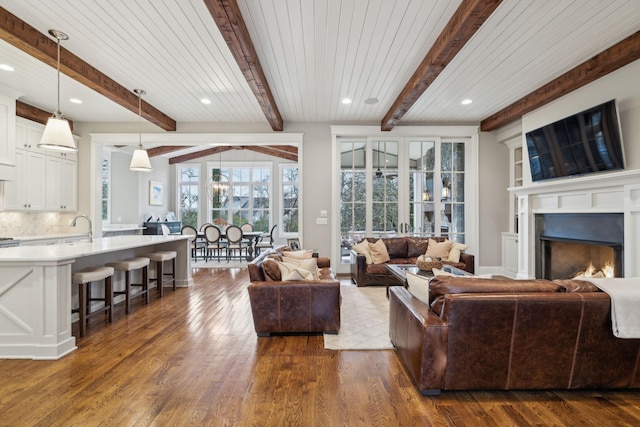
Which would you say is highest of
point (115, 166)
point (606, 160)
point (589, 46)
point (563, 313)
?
point (589, 46)

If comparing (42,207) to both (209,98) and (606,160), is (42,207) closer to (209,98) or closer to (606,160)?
(209,98)

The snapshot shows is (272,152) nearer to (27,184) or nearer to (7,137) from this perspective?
(27,184)

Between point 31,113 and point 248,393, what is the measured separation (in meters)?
5.77

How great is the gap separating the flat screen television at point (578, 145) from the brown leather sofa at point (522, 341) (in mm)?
2411

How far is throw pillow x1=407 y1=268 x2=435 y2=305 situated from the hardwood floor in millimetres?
591

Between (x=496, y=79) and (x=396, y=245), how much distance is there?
2.90 meters

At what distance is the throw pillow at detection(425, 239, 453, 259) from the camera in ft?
17.9

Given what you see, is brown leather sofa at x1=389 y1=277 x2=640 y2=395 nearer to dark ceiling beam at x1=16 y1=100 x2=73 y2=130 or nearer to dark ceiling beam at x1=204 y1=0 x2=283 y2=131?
dark ceiling beam at x1=204 y1=0 x2=283 y2=131

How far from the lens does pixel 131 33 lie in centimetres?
320

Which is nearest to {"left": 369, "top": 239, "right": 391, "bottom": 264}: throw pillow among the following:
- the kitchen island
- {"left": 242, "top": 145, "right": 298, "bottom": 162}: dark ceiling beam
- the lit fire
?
the lit fire

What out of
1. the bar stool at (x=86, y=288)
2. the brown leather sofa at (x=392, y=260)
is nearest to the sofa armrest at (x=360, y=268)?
the brown leather sofa at (x=392, y=260)

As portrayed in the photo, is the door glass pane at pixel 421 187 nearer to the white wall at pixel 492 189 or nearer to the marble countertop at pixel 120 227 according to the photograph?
the white wall at pixel 492 189

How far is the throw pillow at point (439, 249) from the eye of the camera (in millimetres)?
5457

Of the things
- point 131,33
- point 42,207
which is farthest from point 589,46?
point 42,207
